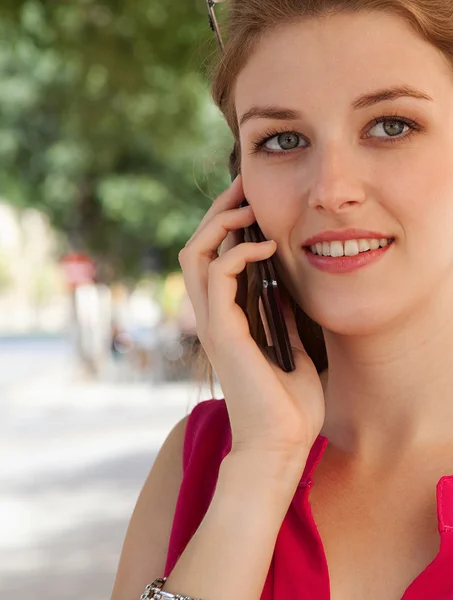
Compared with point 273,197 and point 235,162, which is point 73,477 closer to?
point 235,162

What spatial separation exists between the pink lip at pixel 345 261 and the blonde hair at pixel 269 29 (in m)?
0.23

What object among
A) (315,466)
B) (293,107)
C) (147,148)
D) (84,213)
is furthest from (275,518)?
(84,213)

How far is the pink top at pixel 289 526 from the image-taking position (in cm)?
158

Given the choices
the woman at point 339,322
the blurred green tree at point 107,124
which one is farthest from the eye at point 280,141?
the blurred green tree at point 107,124

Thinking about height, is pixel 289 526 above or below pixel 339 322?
below

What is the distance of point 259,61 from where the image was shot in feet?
5.96

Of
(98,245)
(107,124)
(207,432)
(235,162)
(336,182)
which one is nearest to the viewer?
(336,182)

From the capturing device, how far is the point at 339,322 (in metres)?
1.75

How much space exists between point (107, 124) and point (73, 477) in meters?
5.61

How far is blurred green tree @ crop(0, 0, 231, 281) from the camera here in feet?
24.8

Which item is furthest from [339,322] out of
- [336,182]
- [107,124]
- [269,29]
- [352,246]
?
[107,124]

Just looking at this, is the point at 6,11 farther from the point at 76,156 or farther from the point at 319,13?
the point at 76,156

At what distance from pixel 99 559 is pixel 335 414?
15.2 ft

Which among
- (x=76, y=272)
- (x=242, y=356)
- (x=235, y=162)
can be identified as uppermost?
(x=76, y=272)
